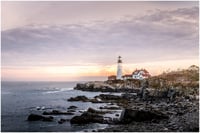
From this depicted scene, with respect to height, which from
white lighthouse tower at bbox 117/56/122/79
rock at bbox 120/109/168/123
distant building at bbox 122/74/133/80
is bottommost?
rock at bbox 120/109/168/123

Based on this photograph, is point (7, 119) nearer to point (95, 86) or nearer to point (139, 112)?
point (139, 112)

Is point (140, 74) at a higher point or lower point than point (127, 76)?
higher

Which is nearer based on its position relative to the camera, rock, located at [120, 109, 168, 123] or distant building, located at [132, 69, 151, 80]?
rock, located at [120, 109, 168, 123]

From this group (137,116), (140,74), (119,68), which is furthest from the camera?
(140,74)

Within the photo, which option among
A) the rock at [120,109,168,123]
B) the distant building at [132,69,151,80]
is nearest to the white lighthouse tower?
the distant building at [132,69,151,80]

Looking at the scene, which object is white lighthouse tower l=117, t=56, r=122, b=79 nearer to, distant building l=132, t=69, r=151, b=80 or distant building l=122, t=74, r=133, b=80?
distant building l=122, t=74, r=133, b=80

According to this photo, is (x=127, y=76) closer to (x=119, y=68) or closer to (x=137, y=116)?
(x=119, y=68)

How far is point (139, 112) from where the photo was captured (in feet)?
86.5

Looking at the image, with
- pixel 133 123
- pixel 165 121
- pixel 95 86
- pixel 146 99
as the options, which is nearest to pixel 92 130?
pixel 133 123

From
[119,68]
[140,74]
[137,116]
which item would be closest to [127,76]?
[140,74]

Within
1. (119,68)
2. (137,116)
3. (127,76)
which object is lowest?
(137,116)

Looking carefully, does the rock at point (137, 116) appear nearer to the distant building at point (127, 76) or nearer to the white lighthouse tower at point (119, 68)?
the white lighthouse tower at point (119, 68)

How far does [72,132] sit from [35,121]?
6.67 m

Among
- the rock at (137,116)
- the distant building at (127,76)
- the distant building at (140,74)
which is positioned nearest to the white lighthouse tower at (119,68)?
the distant building at (127,76)
